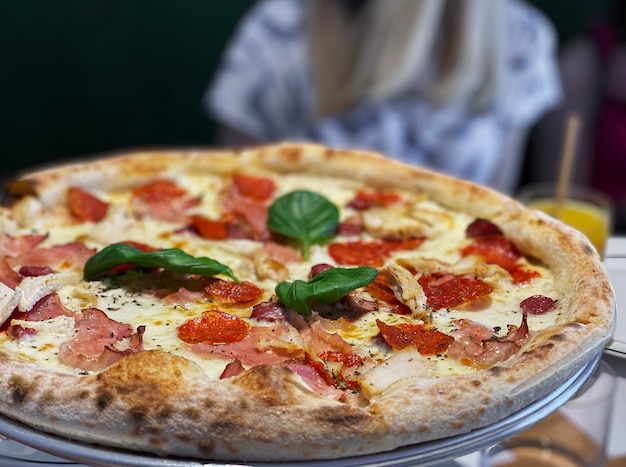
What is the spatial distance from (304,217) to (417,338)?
0.49 m

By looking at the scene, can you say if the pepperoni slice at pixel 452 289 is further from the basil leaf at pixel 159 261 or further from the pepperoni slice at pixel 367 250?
the basil leaf at pixel 159 261

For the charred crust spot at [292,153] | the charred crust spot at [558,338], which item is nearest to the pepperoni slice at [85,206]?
the charred crust spot at [292,153]

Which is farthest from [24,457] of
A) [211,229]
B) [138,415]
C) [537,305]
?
[537,305]

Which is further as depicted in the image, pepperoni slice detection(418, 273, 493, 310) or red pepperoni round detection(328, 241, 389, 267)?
red pepperoni round detection(328, 241, 389, 267)

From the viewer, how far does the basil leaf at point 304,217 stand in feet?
5.52

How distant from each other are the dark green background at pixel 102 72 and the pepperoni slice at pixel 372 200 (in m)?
2.64

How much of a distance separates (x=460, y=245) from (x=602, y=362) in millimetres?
457

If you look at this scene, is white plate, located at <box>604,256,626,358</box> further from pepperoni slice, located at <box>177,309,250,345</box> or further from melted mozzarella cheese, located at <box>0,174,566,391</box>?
pepperoni slice, located at <box>177,309,250,345</box>

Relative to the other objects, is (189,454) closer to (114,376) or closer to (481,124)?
(114,376)

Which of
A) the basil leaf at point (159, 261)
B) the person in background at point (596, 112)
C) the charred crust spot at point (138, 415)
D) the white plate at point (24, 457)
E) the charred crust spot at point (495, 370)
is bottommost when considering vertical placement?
the white plate at point (24, 457)

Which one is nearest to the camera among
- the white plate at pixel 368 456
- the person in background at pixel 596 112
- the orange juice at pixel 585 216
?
the white plate at pixel 368 456

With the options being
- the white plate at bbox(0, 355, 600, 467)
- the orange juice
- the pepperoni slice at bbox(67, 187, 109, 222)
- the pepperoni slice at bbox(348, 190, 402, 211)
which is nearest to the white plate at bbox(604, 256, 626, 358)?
the white plate at bbox(0, 355, 600, 467)

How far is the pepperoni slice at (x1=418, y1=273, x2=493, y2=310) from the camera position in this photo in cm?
143

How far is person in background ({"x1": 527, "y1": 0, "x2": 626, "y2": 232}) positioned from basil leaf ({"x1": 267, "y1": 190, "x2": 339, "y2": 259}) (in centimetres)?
305
